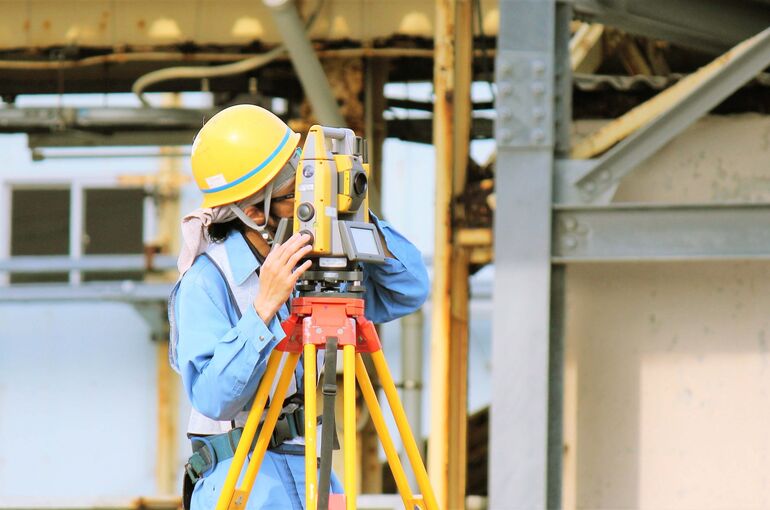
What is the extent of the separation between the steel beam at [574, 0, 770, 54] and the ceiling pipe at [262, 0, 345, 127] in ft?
6.42

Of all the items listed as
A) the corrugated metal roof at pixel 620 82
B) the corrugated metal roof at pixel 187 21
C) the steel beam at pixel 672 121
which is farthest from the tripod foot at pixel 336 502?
the corrugated metal roof at pixel 187 21

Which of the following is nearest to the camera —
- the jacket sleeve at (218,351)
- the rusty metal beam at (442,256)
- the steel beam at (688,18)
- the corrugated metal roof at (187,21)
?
the jacket sleeve at (218,351)

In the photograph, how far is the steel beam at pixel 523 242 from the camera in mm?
4578

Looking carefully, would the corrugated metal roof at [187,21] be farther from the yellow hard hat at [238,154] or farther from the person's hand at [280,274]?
the person's hand at [280,274]

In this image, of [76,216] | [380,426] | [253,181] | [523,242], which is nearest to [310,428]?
[380,426]

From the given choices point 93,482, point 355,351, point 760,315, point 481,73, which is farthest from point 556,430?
point 93,482

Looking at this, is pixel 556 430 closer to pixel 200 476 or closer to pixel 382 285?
pixel 382 285

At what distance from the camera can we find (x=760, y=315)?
4.90 metres

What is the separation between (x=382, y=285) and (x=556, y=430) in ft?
4.87

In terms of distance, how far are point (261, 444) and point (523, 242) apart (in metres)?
1.77

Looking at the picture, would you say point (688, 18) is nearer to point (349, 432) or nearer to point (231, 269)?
point (231, 269)

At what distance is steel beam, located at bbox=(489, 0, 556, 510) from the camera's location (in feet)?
15.0

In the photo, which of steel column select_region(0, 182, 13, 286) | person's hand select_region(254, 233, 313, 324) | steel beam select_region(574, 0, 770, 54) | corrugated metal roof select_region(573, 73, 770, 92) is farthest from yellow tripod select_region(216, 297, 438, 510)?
steel column select_region(0, 182, 13, 286)

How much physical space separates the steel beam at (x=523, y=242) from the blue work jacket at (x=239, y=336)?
1158 mm
